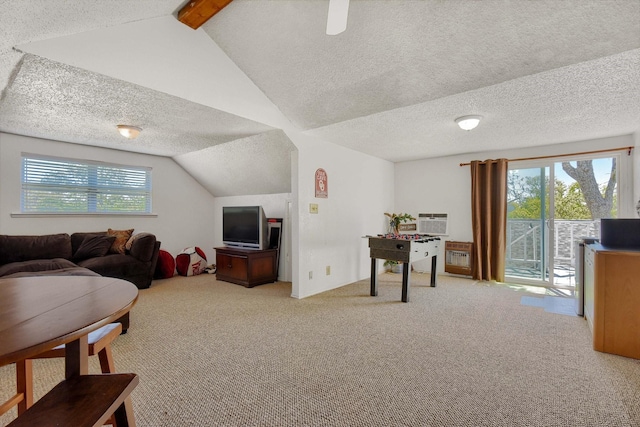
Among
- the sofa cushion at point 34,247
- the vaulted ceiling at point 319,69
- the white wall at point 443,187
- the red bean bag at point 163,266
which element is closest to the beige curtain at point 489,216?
the white wall at point 443,187

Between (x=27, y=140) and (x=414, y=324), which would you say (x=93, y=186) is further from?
(x=414, y=324)

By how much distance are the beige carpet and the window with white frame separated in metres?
2.34

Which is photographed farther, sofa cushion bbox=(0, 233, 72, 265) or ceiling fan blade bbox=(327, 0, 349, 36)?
sofa cushion bbox=(0, 233, 72, 265)

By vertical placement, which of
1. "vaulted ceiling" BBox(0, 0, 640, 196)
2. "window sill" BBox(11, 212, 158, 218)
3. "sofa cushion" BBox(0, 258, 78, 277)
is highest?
"vaulted ceiling" BBox(0, 0, 640, 196)

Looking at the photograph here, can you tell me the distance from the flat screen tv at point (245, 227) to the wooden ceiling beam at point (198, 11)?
2613mm

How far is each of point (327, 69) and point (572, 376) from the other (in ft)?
10.0

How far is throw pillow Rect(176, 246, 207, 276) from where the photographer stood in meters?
5.20

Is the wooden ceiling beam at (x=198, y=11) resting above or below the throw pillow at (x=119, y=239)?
above

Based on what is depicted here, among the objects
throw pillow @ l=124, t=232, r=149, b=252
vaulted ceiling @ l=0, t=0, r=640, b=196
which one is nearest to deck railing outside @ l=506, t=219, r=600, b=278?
vaulted ceiling @ l=0, t=0, r=640, b=196

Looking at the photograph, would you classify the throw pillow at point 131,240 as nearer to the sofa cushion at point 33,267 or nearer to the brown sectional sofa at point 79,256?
the brown sectional sofa at point 79,256

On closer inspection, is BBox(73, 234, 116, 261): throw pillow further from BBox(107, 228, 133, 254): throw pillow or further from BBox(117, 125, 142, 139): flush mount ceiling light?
BBox(117, 125, 142, 139): flush mount ceiling light

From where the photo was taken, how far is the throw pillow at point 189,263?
5.20 meters

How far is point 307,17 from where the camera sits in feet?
7.72

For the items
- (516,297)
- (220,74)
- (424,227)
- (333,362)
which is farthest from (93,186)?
(516,297)
